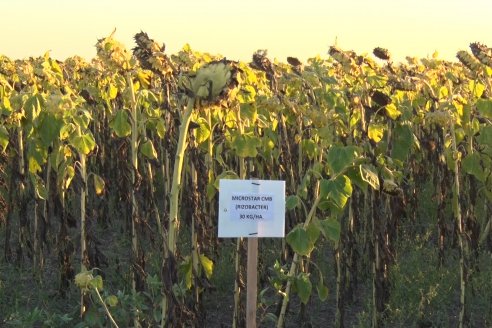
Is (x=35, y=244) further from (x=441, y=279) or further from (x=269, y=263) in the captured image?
(x=441, y=279)

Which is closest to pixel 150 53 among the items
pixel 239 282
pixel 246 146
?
pixel 246 146

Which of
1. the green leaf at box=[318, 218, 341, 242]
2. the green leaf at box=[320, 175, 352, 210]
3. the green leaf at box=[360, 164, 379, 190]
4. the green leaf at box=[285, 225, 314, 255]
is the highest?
the green leaf at box=[360, 164, 379, 190]

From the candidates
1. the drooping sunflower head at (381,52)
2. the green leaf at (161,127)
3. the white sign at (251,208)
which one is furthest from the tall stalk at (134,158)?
the drooping sunflower head at (381,52)

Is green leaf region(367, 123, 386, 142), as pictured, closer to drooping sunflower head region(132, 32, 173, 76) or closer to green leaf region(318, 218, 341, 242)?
green leaf region(318, 218, 341, 242)

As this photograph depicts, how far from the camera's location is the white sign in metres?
3.34

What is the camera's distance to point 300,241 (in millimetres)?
3271

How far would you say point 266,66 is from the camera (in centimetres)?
453

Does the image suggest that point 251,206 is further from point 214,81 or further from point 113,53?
point 113,53

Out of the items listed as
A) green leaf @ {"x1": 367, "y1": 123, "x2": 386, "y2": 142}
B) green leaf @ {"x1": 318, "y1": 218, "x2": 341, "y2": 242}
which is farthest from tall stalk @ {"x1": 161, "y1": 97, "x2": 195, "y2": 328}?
green leaf @ {"x1": 367, "y1": 123, "x2": 386, "y2": 142}

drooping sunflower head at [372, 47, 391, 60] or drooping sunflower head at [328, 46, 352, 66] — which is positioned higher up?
drooping sunflower head at [372, 47, 391, 60]

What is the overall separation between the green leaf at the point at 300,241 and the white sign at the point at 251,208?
0.14 metres

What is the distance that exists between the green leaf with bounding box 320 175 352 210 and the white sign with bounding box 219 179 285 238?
0.89ft

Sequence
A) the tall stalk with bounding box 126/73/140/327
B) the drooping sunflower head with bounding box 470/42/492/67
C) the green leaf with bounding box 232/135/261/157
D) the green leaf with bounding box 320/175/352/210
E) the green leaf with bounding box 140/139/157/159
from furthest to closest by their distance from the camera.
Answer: the drooping sunflower head with bounding box 470/42/492/67, the green leaf with bounding box 140/139/157/159, the tall stalk with bounding box 126/73/140/327, the green leaf with bounding box 232/135/261/157, the green leaf with bounding box 320/175/352/210

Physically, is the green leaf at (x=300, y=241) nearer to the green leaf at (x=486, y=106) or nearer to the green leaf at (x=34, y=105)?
the green leaf at (x=486, y=106)
